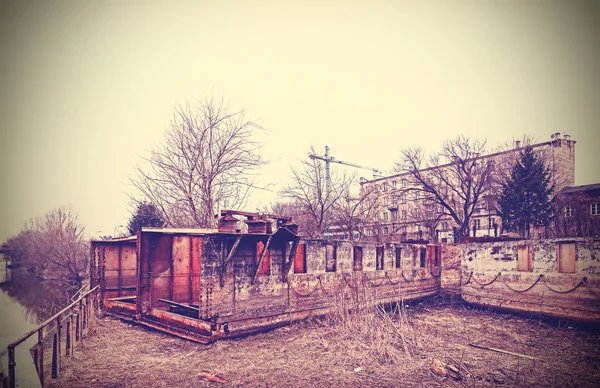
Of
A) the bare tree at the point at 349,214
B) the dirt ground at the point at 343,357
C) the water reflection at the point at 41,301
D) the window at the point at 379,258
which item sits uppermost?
the bare tree at the point at 349,214

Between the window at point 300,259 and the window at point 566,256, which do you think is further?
the window at point 566,256

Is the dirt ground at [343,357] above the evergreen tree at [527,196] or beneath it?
beneath

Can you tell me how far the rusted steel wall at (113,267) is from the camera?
12.2m

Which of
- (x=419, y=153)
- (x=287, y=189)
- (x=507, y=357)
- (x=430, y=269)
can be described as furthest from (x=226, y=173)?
(x=419, y=153)

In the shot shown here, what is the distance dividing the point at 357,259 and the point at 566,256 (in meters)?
6.90

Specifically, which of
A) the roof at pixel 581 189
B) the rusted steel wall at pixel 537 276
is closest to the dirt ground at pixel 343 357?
the rusted steel wall at pixel 537 276

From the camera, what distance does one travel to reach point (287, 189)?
68.8 ft

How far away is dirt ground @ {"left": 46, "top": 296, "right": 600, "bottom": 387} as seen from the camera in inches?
249

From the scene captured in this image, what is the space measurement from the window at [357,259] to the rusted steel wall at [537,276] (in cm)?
543

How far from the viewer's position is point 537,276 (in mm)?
12375

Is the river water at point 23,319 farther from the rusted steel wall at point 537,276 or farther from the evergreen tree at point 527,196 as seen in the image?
the evergreen tree at point 527,196

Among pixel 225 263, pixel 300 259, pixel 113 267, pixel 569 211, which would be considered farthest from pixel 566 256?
pixel 569 211

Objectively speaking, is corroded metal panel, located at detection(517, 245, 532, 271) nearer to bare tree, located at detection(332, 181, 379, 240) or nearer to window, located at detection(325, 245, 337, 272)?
window, located at detection(325, 245, 337, 272)

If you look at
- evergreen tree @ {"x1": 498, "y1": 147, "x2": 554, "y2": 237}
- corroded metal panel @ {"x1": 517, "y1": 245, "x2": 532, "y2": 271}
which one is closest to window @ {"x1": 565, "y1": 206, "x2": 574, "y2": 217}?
evergreen tree @ {"x1": 498, "y1": 147, "x2": 554, "y2": 237}
